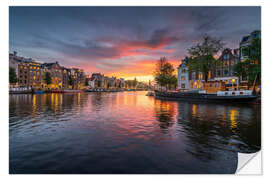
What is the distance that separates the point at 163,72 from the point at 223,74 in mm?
19425

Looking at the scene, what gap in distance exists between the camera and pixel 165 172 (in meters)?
3.57

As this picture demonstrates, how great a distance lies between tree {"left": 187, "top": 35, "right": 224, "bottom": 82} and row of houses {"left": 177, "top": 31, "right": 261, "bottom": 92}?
3514 mm

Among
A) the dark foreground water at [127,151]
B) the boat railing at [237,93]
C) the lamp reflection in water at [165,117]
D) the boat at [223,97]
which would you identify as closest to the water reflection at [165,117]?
the lamp reflection in water at [165,117]

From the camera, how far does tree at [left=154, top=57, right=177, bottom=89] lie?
4841 centimetres

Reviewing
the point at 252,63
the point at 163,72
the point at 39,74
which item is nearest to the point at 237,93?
the point at 252,63

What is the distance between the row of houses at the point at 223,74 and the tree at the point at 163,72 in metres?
3.77

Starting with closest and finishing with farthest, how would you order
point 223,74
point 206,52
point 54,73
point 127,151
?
1. point 127,151
2. point 206,52
3. point 223,74
4. point 54,73

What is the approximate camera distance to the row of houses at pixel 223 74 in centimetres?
2589

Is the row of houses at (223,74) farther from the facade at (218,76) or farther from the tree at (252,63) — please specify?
the tree at (252,63)

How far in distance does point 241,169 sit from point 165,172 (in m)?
2.25

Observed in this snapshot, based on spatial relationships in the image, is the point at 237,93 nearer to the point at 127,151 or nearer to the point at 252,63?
the point at 252,63

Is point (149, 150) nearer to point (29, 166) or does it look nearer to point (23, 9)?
point (29, 166)

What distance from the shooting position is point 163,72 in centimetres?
5028
